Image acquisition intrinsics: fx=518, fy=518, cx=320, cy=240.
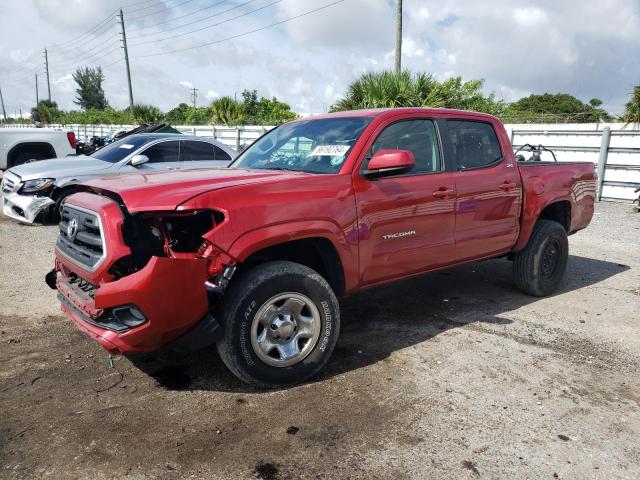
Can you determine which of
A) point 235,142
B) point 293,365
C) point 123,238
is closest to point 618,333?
point 293,365

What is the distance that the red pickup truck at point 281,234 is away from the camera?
2.86 meters

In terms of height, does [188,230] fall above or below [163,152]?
below

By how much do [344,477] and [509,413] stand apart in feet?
3.79

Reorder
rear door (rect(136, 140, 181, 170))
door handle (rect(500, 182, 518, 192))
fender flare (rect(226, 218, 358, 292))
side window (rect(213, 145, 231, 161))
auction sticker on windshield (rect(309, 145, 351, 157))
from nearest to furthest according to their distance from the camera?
fender flare (rect(226, 218, 358, 292)) → auction sticker on windshield (rect(309, 145, 351, 157)) → door handle (rect(500, 182, 518, 192)) → rear door (rect(136, 140, 181, 170)) → side window (rect(213, 145, 231, 161))

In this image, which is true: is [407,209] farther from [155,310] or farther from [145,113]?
[145,113]

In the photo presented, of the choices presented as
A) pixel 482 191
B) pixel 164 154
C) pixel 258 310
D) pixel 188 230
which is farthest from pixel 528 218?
pixel 164 154

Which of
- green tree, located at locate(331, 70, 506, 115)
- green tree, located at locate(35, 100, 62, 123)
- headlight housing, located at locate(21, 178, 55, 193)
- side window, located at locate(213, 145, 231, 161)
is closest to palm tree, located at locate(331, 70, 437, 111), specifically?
green tree, located at locate(331, 70, 506, 115)

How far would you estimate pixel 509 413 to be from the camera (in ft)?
9.91

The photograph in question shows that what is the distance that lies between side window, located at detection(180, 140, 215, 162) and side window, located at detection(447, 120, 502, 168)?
539 centimetres

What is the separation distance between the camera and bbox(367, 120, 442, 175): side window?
394 cm

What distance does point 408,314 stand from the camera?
4762 mm

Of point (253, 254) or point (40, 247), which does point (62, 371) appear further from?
point (40, 247)

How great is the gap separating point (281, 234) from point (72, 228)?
1358 mm

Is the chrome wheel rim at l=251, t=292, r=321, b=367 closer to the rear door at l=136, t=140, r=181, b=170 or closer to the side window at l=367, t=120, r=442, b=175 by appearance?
the side window at l=367, t=120, r=442, b=175
